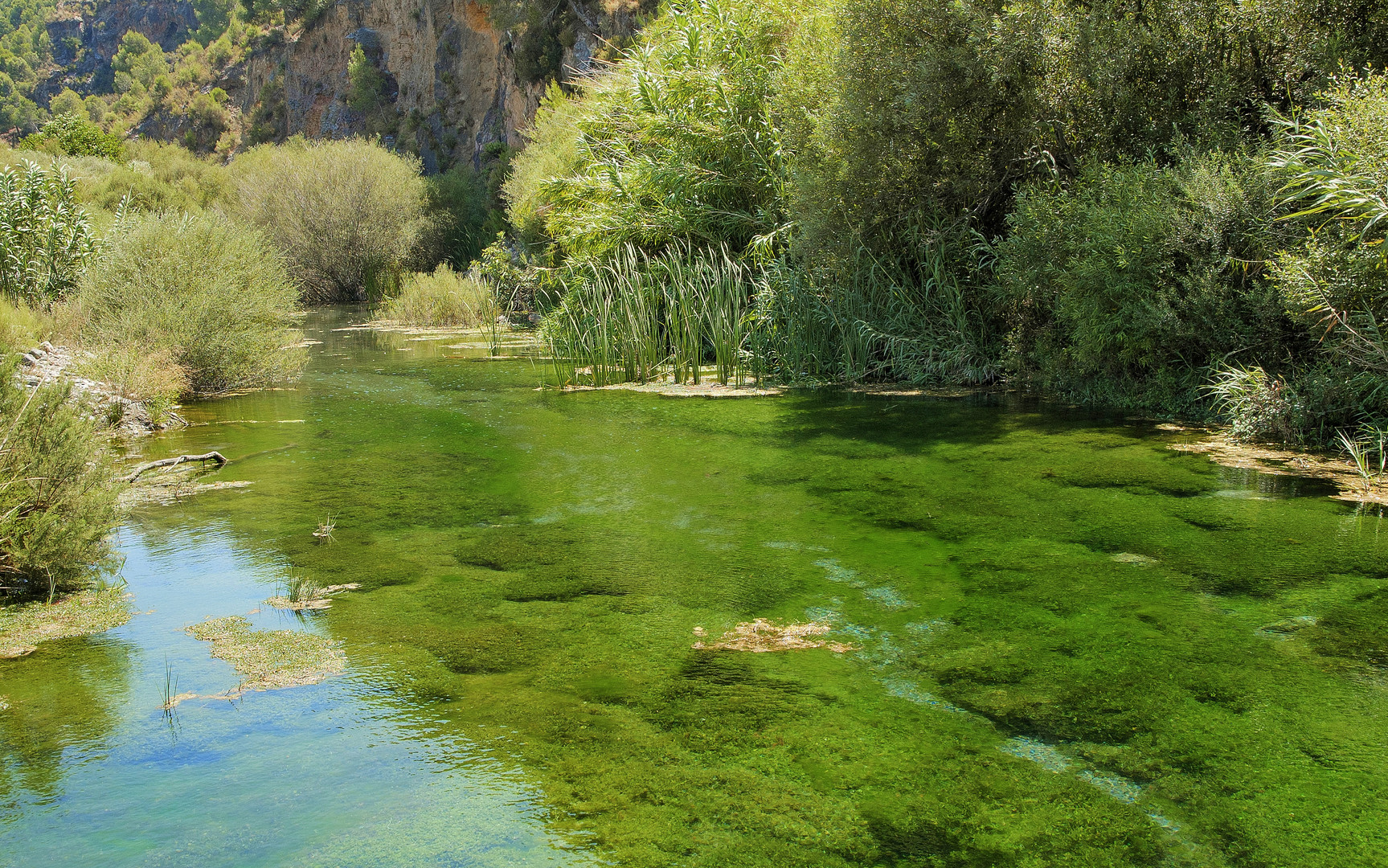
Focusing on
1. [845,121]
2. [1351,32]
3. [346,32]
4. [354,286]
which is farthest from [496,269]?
[346,32]

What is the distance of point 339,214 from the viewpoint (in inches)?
1013

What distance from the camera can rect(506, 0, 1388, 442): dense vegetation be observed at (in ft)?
23.6

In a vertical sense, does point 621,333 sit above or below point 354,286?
below

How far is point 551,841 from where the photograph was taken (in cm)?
272

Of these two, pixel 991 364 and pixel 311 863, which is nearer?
pixel 311 863

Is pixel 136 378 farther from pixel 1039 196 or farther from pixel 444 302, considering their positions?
pixel 444 302

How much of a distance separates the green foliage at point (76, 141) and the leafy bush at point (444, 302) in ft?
55.4

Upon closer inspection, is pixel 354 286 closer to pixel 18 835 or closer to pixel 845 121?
pixel 845 121

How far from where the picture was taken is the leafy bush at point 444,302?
67.5ft

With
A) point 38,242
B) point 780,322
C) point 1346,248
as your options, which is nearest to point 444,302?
point 38,242

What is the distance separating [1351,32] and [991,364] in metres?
4.18

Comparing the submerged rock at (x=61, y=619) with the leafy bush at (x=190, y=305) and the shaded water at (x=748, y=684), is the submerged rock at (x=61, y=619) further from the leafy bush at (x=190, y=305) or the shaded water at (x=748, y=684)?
the leafy bush at (x=190, y=305)

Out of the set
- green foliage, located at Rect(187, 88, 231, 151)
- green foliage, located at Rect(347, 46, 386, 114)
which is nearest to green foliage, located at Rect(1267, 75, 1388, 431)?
green foliage, located at Rect(347, 46, 386, 114)

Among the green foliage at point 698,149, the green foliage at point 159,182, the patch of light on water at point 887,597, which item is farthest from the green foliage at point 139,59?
the patch of light on water at point 887,597
